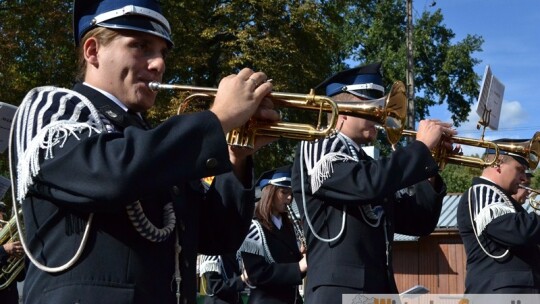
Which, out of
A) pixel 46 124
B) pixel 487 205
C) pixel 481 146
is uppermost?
pixel 481 146

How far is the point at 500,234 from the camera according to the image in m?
6.82

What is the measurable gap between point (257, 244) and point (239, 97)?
16.0 ft

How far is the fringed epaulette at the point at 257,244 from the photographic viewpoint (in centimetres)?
753

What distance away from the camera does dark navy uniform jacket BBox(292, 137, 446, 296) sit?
183 inches

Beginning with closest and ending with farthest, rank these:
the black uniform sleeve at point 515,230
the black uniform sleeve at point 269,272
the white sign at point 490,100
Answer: the white sign at point 490,100, the black uniform sleeve at point 515,230, the black uniform sleeve at point 269,272

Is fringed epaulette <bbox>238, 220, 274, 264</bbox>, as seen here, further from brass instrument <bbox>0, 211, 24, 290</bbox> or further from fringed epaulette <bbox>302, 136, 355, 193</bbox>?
fringed epaulette <bbox>302, 136, 355, 193</bbox>

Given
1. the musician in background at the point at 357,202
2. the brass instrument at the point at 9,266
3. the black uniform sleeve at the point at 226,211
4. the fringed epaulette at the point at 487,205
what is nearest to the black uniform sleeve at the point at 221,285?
the brass instrument at the point at 9,266

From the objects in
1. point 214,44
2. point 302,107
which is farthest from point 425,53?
point 302,107

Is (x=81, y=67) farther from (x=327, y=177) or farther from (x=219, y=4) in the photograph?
(x=219, y=4)

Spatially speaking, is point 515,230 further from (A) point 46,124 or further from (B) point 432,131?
(A) point 46,124

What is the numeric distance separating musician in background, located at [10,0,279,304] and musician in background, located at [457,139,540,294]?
4.03 m

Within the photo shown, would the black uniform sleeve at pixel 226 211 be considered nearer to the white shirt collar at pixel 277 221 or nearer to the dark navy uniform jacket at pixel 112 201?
the dark navy uniform jacket at pixel 112 201

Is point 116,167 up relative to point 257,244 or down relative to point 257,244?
down

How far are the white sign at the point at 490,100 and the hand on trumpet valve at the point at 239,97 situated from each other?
3.73 m
